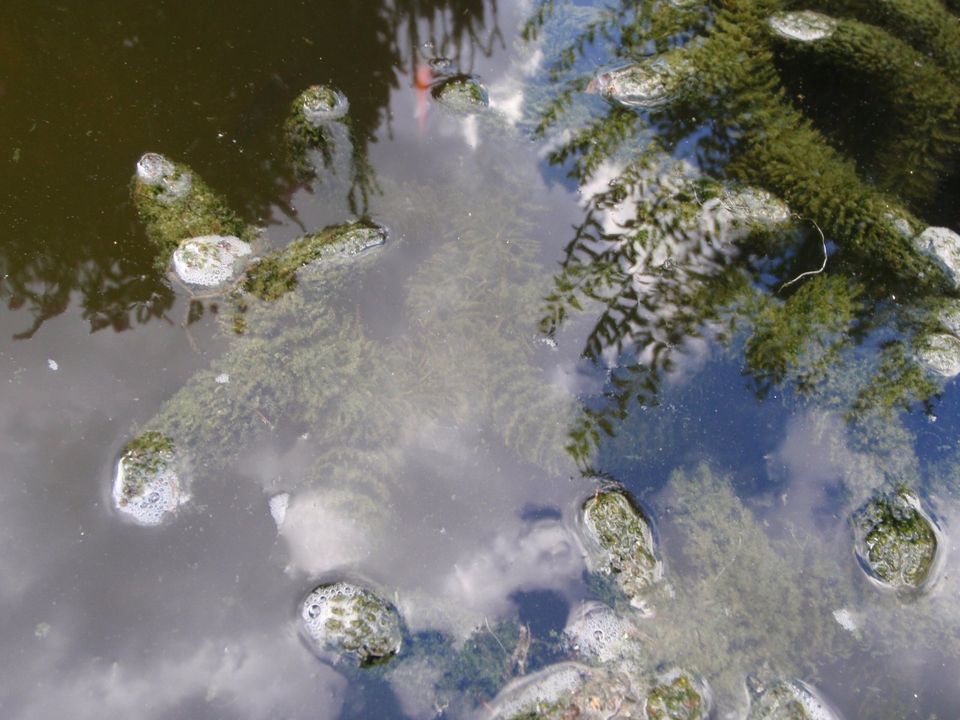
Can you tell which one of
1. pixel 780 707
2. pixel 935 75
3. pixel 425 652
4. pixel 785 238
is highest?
pixel 935 75

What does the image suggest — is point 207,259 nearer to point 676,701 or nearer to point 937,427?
point 676,701

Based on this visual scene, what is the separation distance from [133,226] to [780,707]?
3.31m

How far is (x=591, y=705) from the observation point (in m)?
2.37

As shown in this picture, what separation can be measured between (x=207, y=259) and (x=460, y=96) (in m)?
1.47

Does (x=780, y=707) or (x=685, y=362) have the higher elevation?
(x=685, y=362)

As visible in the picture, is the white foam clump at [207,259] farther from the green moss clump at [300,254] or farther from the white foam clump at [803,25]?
the white foam clump at [803,25]

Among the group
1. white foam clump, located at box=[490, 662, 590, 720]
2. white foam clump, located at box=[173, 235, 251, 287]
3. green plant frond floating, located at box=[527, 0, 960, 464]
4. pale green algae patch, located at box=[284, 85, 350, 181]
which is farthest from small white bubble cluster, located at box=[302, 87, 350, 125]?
white foam clump, located at box=[490, 662, 590, 720]

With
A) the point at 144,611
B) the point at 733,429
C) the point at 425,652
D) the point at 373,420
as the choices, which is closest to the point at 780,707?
the point at 733,429

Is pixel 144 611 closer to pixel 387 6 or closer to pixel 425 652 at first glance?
pixel 425 652

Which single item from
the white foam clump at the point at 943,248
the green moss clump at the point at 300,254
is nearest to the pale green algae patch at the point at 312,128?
the green moss clump at the point at 300,254

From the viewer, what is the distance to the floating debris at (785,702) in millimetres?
2373

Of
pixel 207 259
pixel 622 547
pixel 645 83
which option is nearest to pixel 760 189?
pixel 645 83

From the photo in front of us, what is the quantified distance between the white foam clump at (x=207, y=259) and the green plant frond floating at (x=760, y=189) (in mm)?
1421

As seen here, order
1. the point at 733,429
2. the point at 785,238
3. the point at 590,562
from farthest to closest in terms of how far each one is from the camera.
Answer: the point at 785,238 → the point at 733,429 → the point at 590,562
